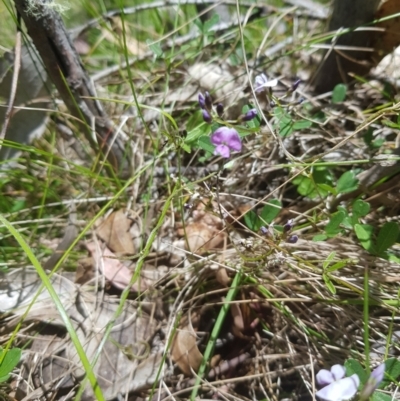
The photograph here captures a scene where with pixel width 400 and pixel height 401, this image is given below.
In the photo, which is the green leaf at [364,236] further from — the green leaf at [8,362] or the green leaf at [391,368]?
the green leaf at [8,362]

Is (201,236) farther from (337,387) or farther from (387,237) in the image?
(337,387)

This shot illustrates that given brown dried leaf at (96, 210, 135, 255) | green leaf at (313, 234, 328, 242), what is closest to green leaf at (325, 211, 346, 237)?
green leaf at (313, 234, 328, 242)

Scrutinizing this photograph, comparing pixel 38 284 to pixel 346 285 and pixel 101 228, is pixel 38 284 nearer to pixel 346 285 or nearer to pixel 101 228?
pixel 101 228

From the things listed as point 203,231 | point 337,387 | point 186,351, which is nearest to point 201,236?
point 203,231

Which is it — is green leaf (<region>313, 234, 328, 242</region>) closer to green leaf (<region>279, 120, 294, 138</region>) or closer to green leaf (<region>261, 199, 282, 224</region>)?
green leaf (<region>261, 199, 282, 224</region>)

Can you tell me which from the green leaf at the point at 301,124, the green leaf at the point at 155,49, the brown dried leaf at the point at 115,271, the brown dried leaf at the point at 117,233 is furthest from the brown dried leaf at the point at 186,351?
the green leaf at the point at 155,49
